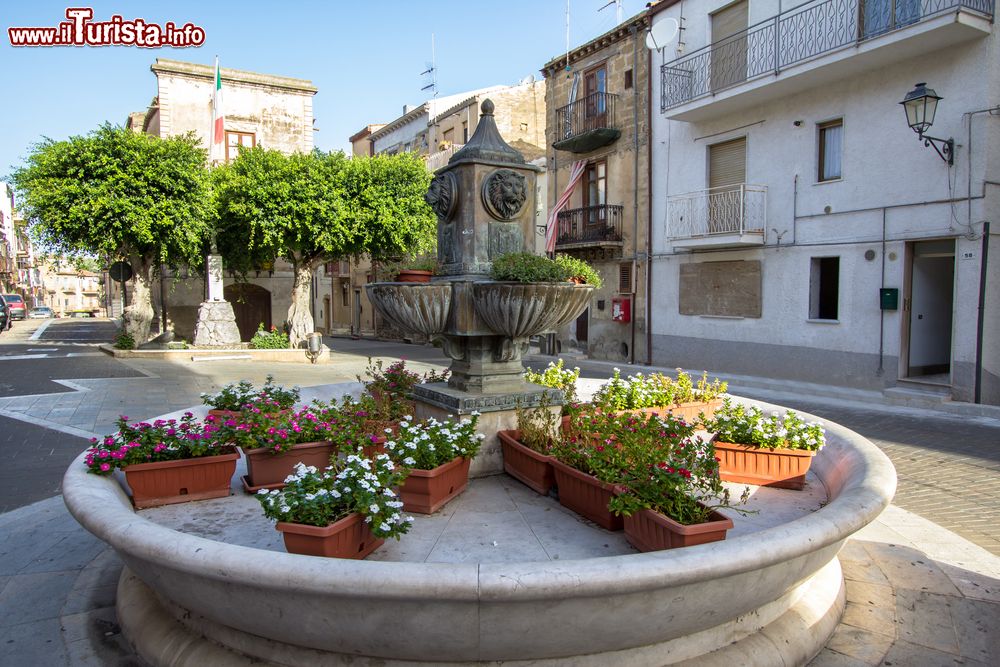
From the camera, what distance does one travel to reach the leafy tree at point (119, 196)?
56.5 ft

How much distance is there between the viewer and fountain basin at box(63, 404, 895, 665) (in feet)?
8.18

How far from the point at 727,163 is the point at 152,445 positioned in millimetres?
14780

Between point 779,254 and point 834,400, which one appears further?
point 779,254

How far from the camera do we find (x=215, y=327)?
19.2 meters

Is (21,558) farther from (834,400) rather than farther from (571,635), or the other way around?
(834,400)

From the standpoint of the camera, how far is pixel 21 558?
4316 mm

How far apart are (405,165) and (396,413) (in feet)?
54.3

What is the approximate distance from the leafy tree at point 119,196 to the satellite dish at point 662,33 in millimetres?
13466

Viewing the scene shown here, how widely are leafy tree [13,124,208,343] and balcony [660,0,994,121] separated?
543 inches

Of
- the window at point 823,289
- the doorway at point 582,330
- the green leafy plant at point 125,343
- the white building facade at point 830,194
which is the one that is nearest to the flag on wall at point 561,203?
the doorway at point 582,330

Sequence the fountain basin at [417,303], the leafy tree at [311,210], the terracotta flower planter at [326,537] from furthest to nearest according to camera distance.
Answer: the leafy tree at [311,210]
the fountain basin at [417,303]
the terracotta flower planter at [326,537]

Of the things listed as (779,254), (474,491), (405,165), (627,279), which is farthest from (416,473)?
(405,165)

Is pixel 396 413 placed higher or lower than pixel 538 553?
higher

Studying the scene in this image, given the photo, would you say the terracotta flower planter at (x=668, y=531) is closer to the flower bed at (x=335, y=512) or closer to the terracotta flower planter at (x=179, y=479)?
the flower bed at (x=335, y=512)
